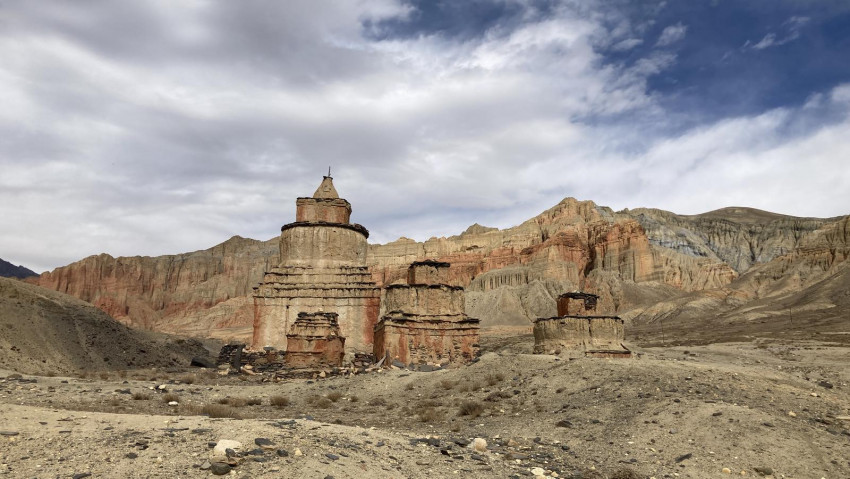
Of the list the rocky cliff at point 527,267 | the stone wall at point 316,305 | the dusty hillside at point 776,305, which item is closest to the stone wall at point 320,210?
the stone wall at point 316,305

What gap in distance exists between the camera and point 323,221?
131 ft

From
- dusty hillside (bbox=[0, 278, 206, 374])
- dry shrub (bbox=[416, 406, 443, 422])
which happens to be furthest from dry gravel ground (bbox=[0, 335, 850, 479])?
dusty hillside (bbox=[0, 278, 206, 374])

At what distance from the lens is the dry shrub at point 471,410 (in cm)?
1469

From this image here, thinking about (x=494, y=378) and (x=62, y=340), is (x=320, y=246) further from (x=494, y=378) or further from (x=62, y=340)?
(x=494, y=378)

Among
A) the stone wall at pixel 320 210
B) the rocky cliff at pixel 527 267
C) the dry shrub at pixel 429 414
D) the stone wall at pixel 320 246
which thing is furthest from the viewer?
the rocky cliff at pixel 527 267

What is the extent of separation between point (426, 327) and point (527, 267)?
3688 inches

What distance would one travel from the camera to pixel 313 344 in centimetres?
2803

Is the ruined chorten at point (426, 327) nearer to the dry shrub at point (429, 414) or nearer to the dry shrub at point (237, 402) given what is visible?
the dry shrub at point (237, 402)

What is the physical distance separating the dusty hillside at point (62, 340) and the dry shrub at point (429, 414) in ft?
63.1

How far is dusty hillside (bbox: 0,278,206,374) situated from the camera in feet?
91.3

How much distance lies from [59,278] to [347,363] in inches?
5553

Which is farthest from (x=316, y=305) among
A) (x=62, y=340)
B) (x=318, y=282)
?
(x=62, y=340)

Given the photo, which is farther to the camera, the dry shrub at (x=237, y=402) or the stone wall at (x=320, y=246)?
the stone wall at (x=320, y=246)

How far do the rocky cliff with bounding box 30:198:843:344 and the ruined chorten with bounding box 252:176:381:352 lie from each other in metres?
63.0
